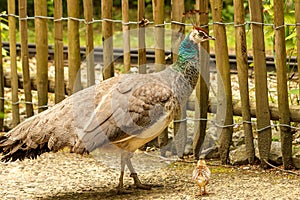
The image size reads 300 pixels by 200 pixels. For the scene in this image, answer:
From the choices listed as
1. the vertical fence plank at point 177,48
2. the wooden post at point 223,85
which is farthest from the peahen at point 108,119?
the vertical fence plank at point 177,48

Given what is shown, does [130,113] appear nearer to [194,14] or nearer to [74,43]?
[194,14]

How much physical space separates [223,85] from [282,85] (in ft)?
1.81

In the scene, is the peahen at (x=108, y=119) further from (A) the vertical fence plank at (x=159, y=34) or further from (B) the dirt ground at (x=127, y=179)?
(A) the vertical fence plank at (x=159, y=34)

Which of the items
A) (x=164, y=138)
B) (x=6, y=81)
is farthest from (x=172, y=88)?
(x=6, y=81)

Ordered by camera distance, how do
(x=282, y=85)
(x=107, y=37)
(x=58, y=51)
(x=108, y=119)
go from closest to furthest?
(x=108, y=119) → (x=282, y=85) → (x=107, y=37) → (x=58, y=51)

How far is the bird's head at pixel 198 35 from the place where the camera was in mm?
5695

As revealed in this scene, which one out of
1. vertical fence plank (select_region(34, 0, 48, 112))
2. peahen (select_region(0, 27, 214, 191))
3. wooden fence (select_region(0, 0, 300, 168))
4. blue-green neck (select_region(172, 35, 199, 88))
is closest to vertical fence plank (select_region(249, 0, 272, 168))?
wooden fence (select_region(0, 0, 300, 168))

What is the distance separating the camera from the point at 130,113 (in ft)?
17.3

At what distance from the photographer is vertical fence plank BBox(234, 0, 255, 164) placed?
595 centimetres

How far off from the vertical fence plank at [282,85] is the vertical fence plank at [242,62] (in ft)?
0.99

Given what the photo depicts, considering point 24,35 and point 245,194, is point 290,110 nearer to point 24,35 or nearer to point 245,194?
point 245,194

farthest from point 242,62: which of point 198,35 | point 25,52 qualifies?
point 25,52

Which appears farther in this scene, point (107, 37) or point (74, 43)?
point (74, 43)

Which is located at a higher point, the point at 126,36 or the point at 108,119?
the point at 126,36
